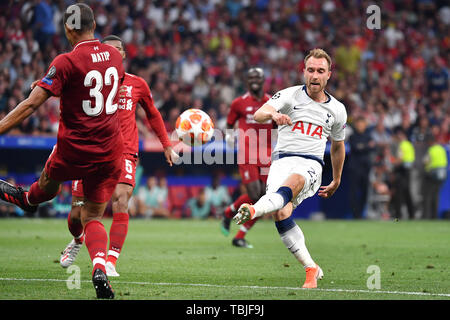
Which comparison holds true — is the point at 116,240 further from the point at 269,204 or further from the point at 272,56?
the point at 272,56

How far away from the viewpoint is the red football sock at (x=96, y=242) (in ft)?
21.5

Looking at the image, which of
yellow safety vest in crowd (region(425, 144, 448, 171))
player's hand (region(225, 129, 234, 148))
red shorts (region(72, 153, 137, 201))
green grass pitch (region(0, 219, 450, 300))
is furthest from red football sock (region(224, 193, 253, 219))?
yellow safety vest in crowd (region(425, 144, 448, 171))

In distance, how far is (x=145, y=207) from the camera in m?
20.5

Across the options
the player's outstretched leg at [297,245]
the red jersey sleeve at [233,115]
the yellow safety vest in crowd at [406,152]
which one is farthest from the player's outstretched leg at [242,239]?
the yellow safety vest in crowd at [406,152]

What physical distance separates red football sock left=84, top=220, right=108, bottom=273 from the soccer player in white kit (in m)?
1.71

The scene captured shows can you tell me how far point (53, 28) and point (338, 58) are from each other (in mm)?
10696

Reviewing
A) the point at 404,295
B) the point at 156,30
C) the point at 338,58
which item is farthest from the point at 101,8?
the point at 404,295

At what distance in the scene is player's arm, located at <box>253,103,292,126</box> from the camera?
7035 millimetres

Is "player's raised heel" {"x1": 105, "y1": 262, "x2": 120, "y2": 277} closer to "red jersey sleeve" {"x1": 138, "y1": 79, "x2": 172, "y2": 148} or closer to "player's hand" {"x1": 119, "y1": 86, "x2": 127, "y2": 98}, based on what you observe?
"red jersey sleeve" {"x1": 138, "y1": 79, "x2": 172, "y2": 148}

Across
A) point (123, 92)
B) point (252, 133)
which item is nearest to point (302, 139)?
point (123, 92)

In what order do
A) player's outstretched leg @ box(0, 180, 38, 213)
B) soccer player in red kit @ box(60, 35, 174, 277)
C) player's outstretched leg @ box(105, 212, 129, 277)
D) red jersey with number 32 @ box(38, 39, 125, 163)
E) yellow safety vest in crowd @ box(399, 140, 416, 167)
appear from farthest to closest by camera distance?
yellow safety vest in crowd @ box(399, 140, 416, 167) < soccer player in red kit @ box(60, 35, 174, 277) < player's outstretched leg @ box(105, 212, 129, 277) < player's outstretched leg @ box(0, 180, 38, 213) < red jersey with number 32 @ box(38, 39, 125, 163)

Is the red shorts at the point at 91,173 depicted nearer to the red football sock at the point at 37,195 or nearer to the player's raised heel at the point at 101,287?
the red football sock at the point at 37,195

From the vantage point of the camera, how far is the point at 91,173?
6711mm

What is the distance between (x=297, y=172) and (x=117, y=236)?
2.19 m
